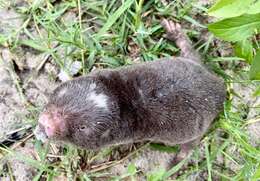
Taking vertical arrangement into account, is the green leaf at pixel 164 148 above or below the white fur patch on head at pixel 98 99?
below

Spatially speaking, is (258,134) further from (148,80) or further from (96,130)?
(96,130)

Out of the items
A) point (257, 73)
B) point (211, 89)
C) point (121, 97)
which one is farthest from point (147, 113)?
point (257, 73)

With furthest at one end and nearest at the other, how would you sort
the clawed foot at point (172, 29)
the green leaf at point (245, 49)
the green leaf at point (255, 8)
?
the clawed foot at point (172, 29) → the green leaf at point (245, 49) → the green leaf at point (255, 8)

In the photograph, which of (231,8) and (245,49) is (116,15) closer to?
(245,49)

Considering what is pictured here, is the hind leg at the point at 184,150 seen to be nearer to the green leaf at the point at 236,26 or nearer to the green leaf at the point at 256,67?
the green leaf at the point at 256,67

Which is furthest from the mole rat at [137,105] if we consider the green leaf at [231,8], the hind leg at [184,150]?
the green leaf at [231,8]

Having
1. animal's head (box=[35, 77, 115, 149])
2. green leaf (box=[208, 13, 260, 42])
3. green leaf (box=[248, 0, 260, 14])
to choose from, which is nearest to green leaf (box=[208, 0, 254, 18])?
green leaf (box=[248, 0, 260, 14])

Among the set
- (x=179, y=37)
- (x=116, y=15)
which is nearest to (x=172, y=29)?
(x=179, y=37)
